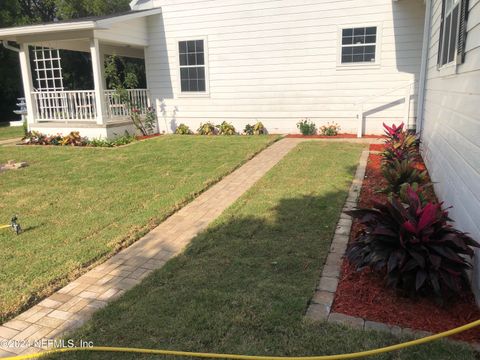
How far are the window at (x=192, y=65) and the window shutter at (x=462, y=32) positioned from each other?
9.53 metres

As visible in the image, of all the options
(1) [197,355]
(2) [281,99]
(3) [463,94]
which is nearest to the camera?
(1) [197,355]

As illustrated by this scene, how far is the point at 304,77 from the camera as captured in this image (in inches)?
448

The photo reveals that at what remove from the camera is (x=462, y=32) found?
3.65 m

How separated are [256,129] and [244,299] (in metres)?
9.41

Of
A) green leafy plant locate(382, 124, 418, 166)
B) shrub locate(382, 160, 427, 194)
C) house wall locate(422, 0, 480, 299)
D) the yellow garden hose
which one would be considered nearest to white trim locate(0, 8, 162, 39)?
green leafy plant locate(382, 124, 418, 166)

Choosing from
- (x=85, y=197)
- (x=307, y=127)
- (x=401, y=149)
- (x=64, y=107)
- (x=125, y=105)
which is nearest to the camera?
(x=85, y=197)

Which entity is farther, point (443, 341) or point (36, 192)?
point (36, 192)

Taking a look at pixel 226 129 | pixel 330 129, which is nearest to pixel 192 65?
pixel 226 129

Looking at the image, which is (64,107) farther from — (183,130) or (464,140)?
(464,140)

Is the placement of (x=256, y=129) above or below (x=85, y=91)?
below

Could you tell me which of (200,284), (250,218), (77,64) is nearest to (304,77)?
(250,218)

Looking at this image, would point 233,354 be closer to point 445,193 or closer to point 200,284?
point 200,284

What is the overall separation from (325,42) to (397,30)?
73.2 inches

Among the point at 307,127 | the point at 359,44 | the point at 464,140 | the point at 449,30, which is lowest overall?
→ the point at 307,127
